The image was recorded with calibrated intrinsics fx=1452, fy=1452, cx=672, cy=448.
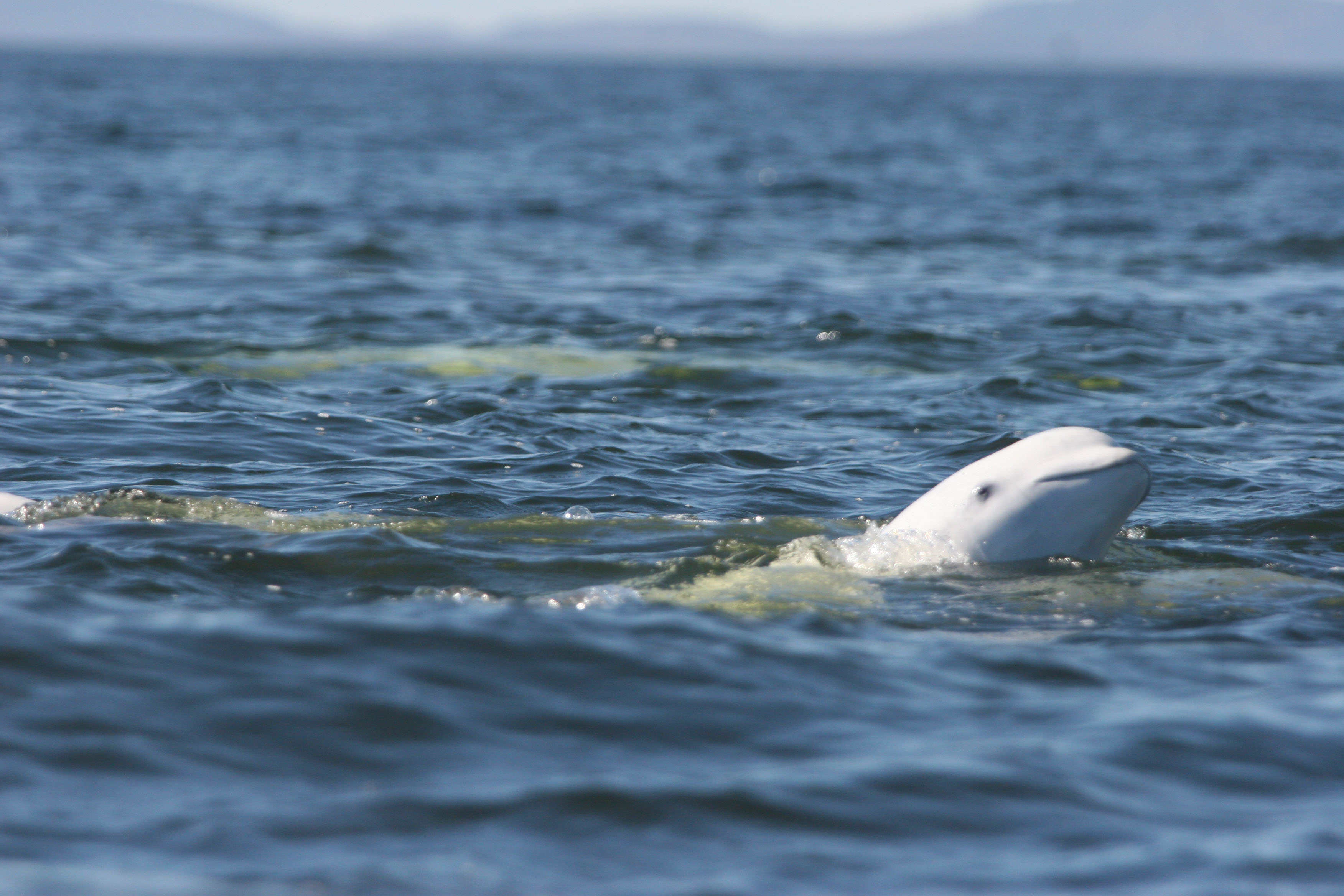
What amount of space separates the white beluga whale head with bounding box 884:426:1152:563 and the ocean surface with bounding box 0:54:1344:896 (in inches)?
6.7

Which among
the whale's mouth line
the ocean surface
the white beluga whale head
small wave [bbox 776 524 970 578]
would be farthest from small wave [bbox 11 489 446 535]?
the whale's mouth line

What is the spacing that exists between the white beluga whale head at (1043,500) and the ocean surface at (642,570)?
17cm

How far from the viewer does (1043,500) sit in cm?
773

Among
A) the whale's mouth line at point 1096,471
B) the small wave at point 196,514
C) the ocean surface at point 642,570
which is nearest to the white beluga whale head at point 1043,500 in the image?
the whale's mouth line at point 1096,471

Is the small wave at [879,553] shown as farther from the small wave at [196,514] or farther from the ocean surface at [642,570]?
the small wave at [196,514]

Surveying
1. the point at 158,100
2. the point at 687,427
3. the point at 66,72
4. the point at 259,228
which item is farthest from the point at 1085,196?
the point at 66,72

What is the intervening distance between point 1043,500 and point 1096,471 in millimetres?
334

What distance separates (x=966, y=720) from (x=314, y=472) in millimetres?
5870

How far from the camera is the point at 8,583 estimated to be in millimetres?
7234

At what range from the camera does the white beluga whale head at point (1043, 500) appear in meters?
7.60

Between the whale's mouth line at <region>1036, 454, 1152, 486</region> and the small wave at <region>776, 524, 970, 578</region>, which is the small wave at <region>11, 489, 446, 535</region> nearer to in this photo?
the small wave at <region>776, 524, 970, 578</region>

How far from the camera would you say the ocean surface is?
4.65m

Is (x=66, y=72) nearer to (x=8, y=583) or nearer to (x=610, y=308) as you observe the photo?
(x=610, y=308)

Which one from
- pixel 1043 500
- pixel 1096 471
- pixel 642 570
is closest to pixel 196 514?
pixel 642 570
